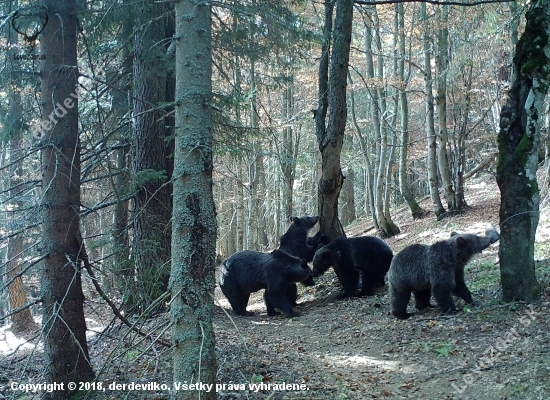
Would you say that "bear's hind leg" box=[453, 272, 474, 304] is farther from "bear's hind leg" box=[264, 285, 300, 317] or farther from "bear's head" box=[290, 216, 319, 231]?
"bear's head" box=[290, 216, 319, 231]

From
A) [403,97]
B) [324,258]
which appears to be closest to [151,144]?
[324,258]

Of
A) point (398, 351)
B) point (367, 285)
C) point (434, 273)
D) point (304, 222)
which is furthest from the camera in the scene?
point (304, 222)

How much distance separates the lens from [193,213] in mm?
4605

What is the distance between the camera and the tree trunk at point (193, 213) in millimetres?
4531

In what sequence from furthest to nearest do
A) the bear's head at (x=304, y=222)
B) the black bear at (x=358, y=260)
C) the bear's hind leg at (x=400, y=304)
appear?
1. the bear's head at (x=304, y=222)
2. the black bear at (x=358, y=260)
3. the bear's hind leg at (x=400, y=304)

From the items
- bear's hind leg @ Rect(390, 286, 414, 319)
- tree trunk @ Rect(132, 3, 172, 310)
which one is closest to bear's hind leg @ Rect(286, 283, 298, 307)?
tree trunk @ Rect(132, 3, 172, 310)

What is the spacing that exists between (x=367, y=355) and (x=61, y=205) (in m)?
4.93

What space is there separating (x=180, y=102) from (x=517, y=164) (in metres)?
5.44

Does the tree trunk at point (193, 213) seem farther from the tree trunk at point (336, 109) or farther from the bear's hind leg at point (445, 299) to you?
the tree trunk at point (336, 109)

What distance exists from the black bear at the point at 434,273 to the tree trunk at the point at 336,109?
10.7 ft

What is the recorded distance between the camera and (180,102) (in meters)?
4.67

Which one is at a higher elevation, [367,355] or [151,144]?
[151,144]

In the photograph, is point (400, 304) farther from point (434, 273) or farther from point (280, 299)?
point (280, 299)

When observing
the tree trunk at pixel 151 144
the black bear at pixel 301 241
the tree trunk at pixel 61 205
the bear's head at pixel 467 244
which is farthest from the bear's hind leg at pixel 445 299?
the tree trunk at pixel 61 205
